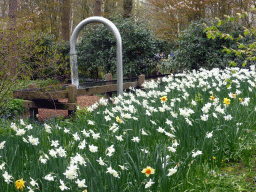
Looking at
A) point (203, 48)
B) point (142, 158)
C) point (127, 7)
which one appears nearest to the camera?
point (142, 158)

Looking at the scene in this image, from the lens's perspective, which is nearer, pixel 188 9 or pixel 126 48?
A: pixel 126 48

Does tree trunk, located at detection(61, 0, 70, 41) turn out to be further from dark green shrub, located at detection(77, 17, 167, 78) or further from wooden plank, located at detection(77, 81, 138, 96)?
wooden plank, located at detection(77, 81, 138, 96)

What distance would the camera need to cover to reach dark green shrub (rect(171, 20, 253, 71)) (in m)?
8.76

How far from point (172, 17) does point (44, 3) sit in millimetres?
8700

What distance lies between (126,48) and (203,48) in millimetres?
2571

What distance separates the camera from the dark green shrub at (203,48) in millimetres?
8758

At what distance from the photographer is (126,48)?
9023 mm

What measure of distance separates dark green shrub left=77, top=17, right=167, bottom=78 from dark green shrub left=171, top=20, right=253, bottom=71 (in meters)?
1.02

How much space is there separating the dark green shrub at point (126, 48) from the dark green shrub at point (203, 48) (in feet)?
3.34

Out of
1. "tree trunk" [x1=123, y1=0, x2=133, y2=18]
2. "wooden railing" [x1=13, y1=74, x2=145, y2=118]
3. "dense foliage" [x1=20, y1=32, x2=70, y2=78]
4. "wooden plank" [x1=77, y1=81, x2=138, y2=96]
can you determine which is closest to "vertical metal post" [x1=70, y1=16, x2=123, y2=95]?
"dense foliage" [x1=20, y1=32, x2=70, y2=78]

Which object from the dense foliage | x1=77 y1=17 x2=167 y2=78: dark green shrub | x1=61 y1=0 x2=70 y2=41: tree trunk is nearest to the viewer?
the dense foliage

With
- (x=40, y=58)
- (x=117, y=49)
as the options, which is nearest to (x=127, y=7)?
(x=117, y=49)

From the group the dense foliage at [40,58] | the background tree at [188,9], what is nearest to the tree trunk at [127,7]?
the background tree at [188,9]

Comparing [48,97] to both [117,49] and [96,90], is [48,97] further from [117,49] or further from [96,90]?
[117,49]
